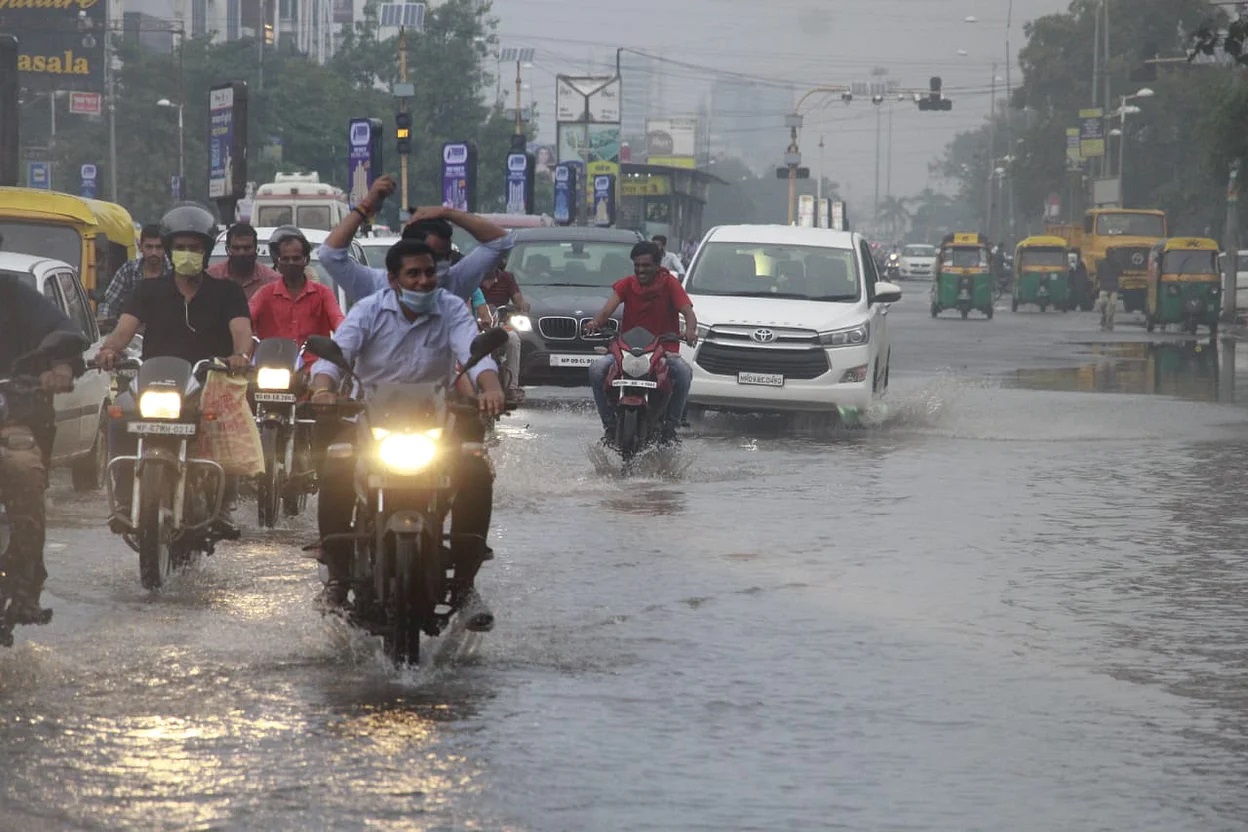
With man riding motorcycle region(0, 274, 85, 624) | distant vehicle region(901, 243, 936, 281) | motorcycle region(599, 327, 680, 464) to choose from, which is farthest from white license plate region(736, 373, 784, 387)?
distant vehicle region(901, 243, 936, 281)

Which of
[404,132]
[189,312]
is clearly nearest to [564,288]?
[189,312]

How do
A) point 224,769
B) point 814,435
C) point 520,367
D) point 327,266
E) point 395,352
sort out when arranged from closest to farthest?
point 224,769 → point 395,352 → point 327,266 → point 814,435 → point 520,367

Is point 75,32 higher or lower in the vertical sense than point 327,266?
higher

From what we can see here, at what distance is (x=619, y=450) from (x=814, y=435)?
417 centimetres

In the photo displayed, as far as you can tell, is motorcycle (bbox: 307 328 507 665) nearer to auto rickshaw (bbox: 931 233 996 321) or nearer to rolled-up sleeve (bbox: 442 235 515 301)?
rolled-up sleeve (bbox: 442 235 515 301)

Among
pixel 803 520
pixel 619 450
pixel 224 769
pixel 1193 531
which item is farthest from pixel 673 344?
pixel 224 769

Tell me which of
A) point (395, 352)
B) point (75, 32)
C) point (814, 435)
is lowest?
point (814, 435)

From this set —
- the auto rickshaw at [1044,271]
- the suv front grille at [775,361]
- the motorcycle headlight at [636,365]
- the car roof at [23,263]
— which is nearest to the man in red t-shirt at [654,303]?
the motorcycle headlight at [636,365]

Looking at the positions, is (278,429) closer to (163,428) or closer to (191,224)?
(191,224)

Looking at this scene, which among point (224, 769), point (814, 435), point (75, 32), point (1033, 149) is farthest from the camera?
point (1033, 149)

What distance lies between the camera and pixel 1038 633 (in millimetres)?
9633

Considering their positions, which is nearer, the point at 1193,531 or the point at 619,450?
the point at 1193,531

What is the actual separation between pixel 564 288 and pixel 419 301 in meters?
16.3

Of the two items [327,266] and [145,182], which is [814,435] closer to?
[327,266]
